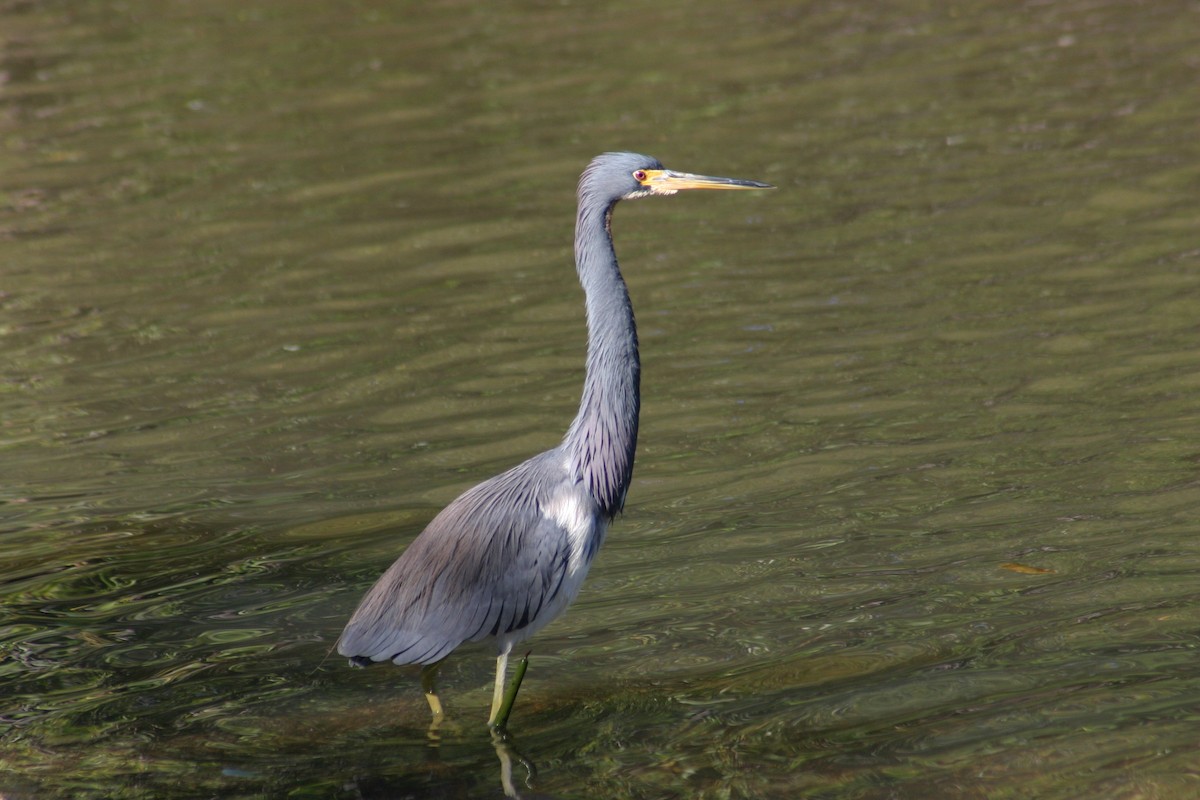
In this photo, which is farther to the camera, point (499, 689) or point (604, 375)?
point (604, 375)

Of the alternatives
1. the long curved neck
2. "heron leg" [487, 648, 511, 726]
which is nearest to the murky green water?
"heron leg" [487, 648, 511, 726]

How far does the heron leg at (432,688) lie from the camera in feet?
21.1

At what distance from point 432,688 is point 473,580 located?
0.53 meters

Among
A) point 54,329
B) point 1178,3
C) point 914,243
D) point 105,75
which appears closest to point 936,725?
point 914,243

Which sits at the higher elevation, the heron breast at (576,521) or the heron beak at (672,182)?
the heron beak at (672,182)

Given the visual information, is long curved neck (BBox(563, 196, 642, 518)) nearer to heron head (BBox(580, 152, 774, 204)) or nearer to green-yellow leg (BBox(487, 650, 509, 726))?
heron head (BBox(580, 152, 774, 204))

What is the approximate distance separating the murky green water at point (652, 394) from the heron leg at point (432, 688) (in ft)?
0.48

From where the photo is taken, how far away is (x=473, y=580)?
6387 millimetres

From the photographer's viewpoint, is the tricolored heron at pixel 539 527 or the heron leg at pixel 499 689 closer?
the heron leg at pixel 499 689

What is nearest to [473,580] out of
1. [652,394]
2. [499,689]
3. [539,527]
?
[539,527]

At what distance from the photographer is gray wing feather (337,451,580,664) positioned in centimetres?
632

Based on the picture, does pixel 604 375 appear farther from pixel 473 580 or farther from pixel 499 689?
pixel 499 689

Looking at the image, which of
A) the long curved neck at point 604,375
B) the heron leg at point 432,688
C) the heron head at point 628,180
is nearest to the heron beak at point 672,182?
the heron head at point 628,180

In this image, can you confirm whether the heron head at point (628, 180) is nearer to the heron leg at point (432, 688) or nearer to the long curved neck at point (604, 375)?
the long curved neck at point (604, 375)
